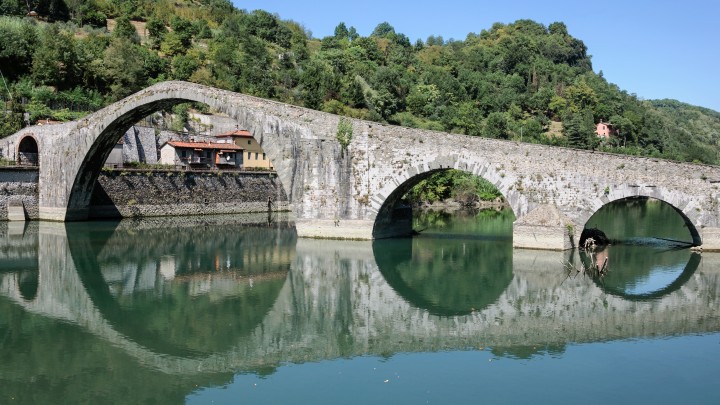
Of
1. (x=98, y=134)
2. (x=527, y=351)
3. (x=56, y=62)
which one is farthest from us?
(x=56, y=62)

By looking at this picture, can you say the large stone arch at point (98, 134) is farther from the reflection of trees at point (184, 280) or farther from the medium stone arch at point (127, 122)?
the reflection of trees at point (184, 280)

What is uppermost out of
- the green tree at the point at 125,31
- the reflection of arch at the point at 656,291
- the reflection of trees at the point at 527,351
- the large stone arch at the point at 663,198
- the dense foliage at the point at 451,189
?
the green tree at the point at 125,31

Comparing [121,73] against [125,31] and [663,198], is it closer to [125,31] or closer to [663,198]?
[125,31]

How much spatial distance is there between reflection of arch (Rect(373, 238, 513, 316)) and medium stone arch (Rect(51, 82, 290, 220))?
6.24 m

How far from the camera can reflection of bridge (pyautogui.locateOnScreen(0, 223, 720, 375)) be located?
527 inches

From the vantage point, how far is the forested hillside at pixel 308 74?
5528cm

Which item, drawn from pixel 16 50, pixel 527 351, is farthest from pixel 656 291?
pixel 16 50

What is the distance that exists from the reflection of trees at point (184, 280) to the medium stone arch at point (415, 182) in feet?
13.6

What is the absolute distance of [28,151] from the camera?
4116 centimetres

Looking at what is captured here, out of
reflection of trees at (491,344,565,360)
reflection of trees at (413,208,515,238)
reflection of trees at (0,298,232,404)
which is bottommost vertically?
reflection of trees at (0,298,232,404)

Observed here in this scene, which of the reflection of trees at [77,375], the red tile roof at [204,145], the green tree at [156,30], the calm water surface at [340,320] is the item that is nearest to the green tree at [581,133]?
the red tile roof at [204,145]

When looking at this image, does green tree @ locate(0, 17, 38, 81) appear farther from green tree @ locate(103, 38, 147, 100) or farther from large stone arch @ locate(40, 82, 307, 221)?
large stone arch @ locate(40, 82, 307, 221)

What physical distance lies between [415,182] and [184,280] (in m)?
11.5

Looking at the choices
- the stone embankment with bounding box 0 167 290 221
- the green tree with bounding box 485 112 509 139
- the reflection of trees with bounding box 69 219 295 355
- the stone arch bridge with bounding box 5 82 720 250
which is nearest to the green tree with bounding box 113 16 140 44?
the stone embankment with bounding box 0 167 290 221
